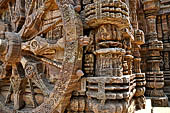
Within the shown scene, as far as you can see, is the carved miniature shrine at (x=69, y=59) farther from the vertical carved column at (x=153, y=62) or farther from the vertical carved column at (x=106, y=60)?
the vertical carved column at (x=153, y=62)

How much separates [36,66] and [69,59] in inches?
30.6

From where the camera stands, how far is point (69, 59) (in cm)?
234

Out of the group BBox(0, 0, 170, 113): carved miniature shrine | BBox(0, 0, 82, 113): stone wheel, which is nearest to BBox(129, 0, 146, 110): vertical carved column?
BBox(0, 0, 170, 113): carved miniature shrine

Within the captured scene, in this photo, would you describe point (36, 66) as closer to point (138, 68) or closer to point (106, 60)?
point (106, 60)

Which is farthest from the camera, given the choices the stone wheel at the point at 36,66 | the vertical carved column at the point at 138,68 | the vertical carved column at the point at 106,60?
the vertical carved column at the point at 138,68

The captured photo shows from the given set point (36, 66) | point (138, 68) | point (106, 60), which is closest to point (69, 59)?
point (106, 60)

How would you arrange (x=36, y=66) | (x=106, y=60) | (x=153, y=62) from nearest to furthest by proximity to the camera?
(x=106, y=60), (x=36, y=66), (x=153, y=62)

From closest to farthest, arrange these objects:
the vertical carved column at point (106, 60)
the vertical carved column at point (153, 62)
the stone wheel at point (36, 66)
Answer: the vertical carved column at point (106, 60), the stone wheel at point (36, 66), the vertical carved column at point (153, 62)

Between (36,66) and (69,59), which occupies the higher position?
(69,59)

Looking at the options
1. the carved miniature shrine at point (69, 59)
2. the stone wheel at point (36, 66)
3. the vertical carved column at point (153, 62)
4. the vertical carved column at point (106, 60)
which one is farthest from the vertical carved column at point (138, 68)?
the stone wheel at point (36, 66)

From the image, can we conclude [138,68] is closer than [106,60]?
No

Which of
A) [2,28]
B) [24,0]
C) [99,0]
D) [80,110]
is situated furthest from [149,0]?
[2,28]

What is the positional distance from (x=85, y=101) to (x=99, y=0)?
1.84 metres

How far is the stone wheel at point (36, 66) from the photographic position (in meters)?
2.32
